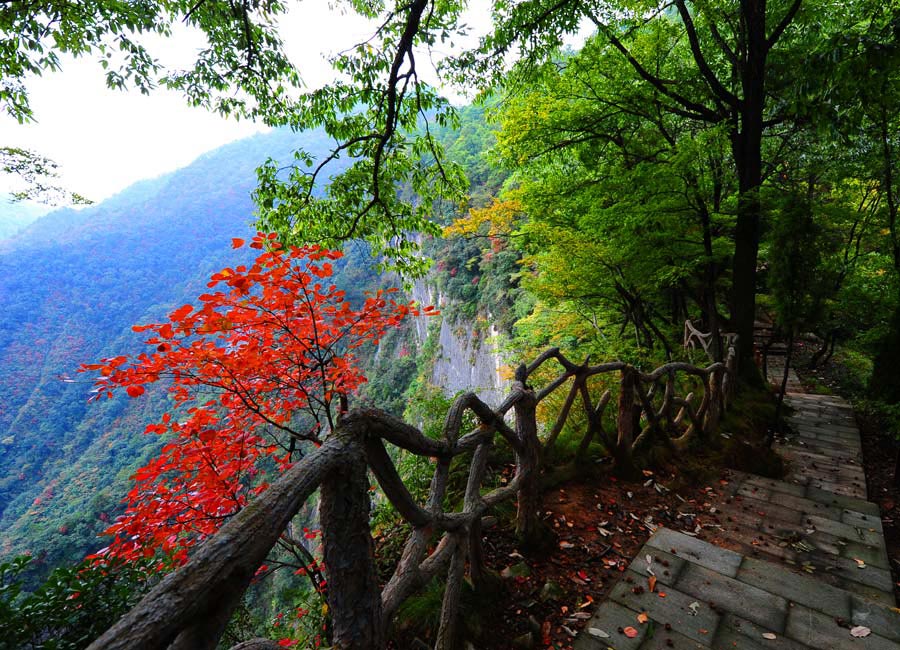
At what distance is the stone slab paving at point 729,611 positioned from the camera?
7.13 ft

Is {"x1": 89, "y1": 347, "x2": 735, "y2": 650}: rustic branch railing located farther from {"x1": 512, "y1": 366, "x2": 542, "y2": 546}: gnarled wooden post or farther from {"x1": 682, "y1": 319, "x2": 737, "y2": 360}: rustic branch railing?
{"x1": 682, "y1": 319, "x2": 737, "y2": 360}: rustic branch railing

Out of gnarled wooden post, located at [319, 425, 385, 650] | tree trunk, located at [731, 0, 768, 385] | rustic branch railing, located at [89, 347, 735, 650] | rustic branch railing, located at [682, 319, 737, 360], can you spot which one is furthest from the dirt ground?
tree trunk, located at [731, 0, 768, 385]

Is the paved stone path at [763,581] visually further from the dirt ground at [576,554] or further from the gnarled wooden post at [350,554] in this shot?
the gnarled wooden post at [350,554]

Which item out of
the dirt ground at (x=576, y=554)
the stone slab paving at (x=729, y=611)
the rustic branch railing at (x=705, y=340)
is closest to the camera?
the stone slab paving at (x=729, y=611)

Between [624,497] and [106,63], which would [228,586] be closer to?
[624,497]

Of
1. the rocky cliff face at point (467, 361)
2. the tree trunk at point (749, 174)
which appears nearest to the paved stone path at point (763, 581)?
the tree trunk at point (749, 174)

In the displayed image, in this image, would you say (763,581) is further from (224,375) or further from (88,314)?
(88,314)

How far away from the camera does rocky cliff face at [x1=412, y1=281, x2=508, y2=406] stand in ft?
52.3

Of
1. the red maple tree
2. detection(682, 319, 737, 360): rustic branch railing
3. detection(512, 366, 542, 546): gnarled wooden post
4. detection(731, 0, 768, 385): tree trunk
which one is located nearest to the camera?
detection(512, 366, 542, 546): gnarled wooden post

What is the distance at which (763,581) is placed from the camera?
263 cm

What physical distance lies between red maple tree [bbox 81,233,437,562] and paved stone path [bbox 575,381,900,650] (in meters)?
2.68

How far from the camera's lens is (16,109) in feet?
13.5

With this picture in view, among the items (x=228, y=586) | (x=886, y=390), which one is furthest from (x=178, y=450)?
(x=886, y=390)

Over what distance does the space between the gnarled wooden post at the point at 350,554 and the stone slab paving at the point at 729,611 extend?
152 cm
